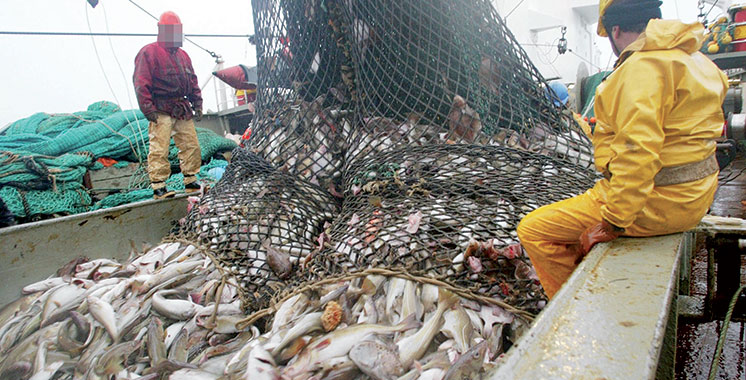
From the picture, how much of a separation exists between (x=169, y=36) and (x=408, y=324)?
4482 mm

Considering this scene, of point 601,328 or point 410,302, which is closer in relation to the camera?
point 601,328

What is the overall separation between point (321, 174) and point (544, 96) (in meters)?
1.58

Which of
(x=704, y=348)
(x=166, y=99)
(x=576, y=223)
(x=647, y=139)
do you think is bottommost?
(x=704, y=348)

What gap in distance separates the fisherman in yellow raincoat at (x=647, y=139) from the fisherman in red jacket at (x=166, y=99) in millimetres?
3940

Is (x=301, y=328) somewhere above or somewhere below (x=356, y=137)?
below

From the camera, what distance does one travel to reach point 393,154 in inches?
97.3

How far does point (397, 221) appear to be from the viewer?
6.75ft

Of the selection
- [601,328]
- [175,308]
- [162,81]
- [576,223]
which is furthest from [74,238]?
[601,328]

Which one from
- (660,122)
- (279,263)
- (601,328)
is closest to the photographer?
(601,328)

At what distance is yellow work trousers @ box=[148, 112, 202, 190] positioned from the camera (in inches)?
177

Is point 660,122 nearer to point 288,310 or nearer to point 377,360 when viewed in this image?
point 377,360

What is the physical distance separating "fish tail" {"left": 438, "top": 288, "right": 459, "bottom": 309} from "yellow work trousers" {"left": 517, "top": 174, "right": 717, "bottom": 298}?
1.36 ft

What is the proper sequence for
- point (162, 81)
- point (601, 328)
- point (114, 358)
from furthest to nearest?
point (162, 81) < point (114, 358) < point (601, 328)

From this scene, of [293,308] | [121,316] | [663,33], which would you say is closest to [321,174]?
[293,308]
